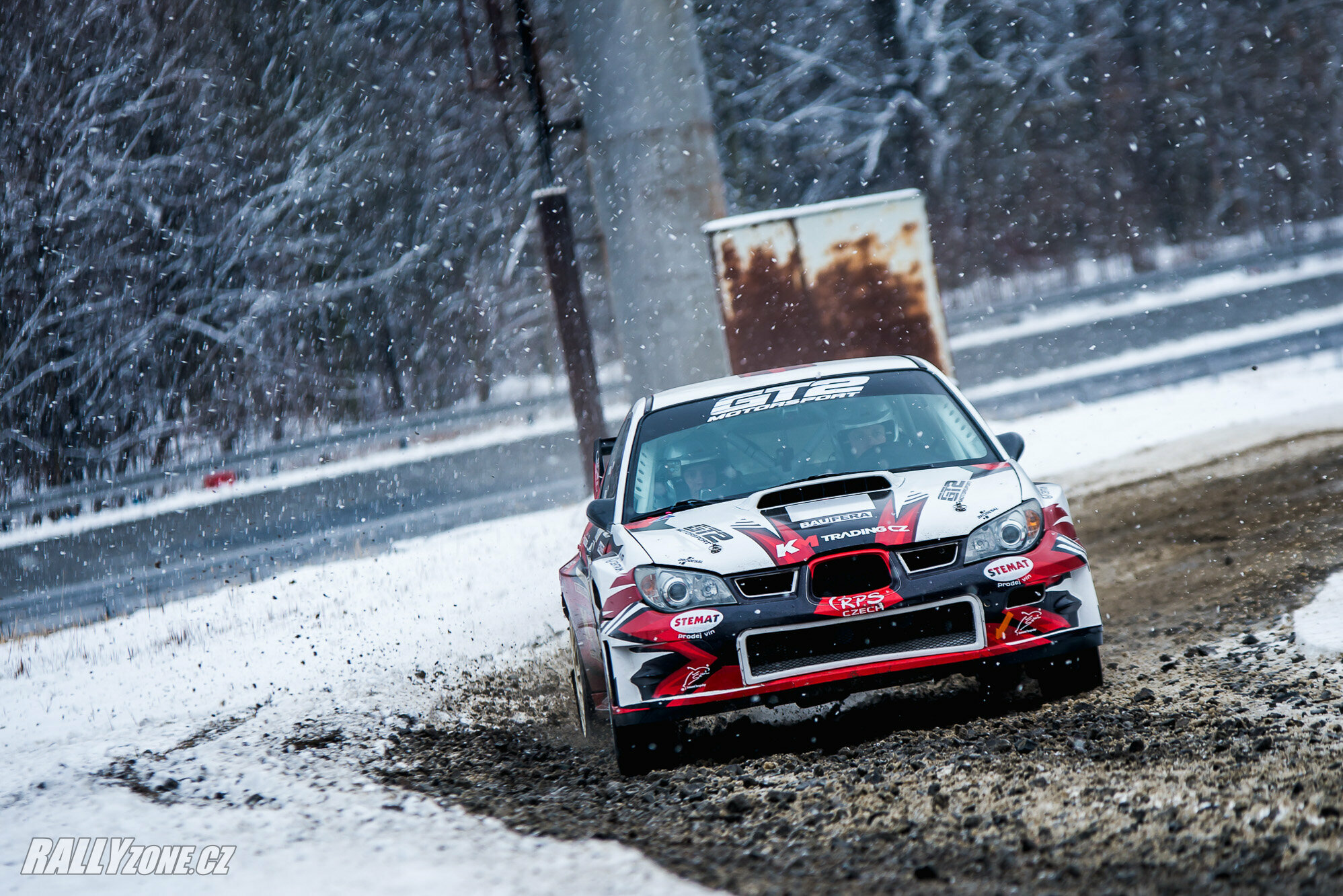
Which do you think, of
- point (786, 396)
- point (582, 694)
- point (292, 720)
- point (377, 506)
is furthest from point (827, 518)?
point (377, 506)

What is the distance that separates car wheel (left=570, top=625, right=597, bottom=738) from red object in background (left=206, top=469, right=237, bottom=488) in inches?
404

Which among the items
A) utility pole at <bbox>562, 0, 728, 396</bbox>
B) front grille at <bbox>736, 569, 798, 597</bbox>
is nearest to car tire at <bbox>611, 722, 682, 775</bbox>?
front grille at <bbox>736, 569, 798, 597</bbox>

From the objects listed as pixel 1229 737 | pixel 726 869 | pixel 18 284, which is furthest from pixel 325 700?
pixel 18 284

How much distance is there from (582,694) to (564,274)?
6041 mm

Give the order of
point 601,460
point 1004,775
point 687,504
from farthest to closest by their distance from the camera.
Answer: point 601,460 < point 687,504 < point 1004,775

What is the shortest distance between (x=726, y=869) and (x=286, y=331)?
70.6 feet

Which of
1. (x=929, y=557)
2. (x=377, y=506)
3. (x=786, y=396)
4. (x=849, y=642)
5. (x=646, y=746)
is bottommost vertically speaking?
(x=377, y=506)

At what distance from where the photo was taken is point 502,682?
6875mm

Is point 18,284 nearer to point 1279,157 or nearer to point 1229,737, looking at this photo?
point 1229,737

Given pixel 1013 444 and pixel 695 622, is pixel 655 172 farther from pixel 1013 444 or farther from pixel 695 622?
pixel 695 622

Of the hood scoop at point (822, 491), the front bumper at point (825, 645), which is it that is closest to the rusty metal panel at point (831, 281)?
the hood scoop at point (822, 491)

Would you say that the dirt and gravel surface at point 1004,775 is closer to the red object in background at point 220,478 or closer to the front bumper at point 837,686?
the front bumper at point 837,686

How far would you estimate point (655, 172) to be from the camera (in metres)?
10.4

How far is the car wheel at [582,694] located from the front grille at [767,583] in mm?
1183
